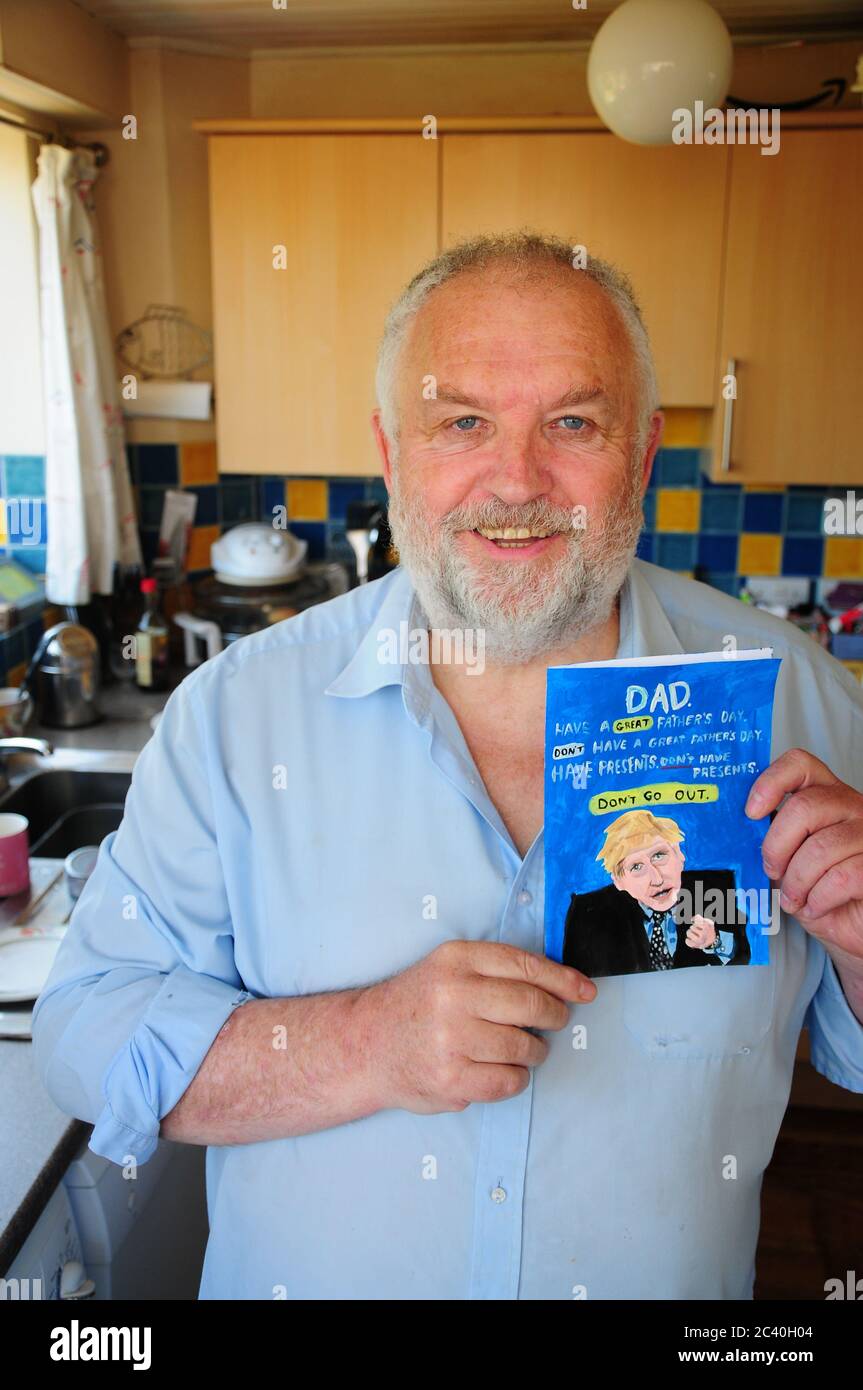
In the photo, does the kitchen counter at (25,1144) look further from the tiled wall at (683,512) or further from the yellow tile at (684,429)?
the yellow tile at (684,429)

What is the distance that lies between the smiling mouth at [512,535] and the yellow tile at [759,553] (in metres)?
2.11

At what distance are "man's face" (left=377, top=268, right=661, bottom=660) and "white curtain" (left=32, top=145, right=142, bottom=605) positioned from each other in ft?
5.61

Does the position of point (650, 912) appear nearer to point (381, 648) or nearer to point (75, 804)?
point (381, 648)

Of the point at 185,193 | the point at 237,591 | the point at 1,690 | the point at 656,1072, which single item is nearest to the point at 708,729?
the point at 656,1072

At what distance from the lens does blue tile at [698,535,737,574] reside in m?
3.00

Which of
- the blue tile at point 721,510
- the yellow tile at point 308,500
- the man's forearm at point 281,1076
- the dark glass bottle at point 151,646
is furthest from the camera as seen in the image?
the yellow tile at point 308,500

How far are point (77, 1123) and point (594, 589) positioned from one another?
75 centimetres

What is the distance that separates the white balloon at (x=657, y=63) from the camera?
2006 mm

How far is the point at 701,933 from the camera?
2.96 ft

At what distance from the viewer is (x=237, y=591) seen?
8.75 feet

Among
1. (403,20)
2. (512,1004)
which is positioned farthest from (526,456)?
(403,20)

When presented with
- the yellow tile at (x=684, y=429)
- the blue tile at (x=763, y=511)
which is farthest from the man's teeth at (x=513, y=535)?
the blue tile at (x=763, y=511)

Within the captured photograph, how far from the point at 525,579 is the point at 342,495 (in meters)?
2.13

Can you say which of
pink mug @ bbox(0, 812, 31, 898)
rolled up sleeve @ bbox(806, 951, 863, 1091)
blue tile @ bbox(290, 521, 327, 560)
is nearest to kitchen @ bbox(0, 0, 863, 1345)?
blue tile @ bbox(290, 521, 327, 560)
